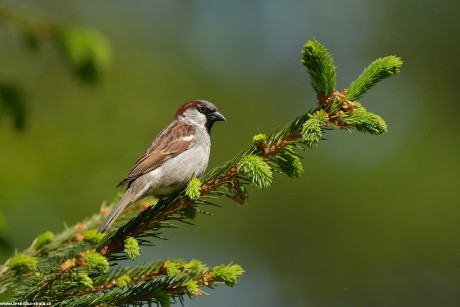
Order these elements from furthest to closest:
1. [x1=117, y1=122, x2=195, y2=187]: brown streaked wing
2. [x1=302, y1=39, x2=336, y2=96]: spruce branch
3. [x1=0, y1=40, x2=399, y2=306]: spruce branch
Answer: [x1=117, y1=122, x2=195, y2=187]: brown streaked wing < [x1=302, y1=39, x2=336, y2=96]: spruce branch < [x1=0, y1=40, x2=399, y2=306]: spruce branch

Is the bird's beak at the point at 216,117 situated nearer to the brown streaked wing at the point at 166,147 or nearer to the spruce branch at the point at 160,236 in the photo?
the brown streaked wing at the point at 166,147

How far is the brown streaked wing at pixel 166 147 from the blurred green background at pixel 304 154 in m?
4.84

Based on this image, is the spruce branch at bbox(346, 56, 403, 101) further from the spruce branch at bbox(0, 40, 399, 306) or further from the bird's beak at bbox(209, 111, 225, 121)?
the bird's beak at bbox(209, 111, 225, 121)

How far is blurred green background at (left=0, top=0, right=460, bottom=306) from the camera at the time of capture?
10.5m

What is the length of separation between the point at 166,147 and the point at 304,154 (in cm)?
681

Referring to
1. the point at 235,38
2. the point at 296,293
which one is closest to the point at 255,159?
the point at 296,293

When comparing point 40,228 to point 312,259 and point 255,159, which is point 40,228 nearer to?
point 255,159

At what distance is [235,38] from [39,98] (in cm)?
496

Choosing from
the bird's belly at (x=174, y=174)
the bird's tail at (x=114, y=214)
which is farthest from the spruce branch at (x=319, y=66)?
the bird's belly at (x=174, y=174)

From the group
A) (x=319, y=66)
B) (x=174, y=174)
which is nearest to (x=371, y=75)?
(x=319, y=66)

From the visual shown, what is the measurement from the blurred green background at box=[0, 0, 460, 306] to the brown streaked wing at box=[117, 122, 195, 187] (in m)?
4.84

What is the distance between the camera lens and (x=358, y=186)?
13.0m

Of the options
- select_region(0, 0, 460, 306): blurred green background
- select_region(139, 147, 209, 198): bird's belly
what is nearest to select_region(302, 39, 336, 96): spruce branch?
select_region(139, 147, 209, 198): bird's belly

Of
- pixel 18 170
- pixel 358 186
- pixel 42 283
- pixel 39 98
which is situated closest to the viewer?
pixel 42 283
